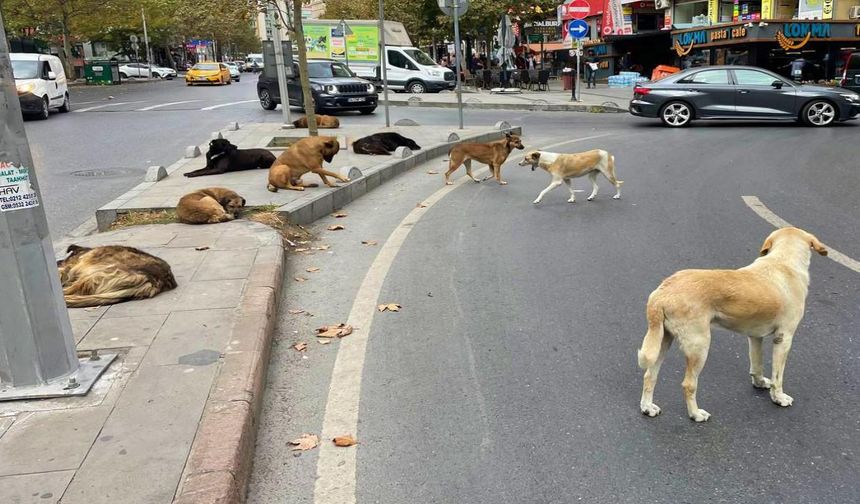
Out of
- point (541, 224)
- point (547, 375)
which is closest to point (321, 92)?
point (541, 224)

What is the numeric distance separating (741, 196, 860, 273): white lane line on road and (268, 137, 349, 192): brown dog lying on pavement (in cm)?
510

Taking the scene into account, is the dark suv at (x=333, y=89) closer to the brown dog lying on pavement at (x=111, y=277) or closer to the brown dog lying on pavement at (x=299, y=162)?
the brown dog lying on pavement at (x=299, y=162)

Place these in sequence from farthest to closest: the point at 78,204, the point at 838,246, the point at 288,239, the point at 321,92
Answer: the point at 321,92, the point at 78,204, the point at 288,239, the point at 838,246

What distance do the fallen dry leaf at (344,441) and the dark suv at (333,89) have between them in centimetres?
1708

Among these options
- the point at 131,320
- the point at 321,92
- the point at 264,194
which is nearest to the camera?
the point at 131,320

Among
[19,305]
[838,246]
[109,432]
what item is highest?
[19,305]

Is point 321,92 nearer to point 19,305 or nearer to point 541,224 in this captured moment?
point 541,224

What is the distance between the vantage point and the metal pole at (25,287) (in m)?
3.29

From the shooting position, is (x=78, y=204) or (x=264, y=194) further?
(x=78, y=204)

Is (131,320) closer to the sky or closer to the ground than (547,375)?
closer to the sky

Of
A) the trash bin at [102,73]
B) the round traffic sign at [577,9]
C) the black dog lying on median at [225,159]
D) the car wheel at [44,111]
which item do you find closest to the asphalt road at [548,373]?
the black dog lying on median at [225,159]

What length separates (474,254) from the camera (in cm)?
640

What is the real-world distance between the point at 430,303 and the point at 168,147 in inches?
449

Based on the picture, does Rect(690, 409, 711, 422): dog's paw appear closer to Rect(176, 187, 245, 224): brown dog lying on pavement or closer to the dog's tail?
the dog's tail
